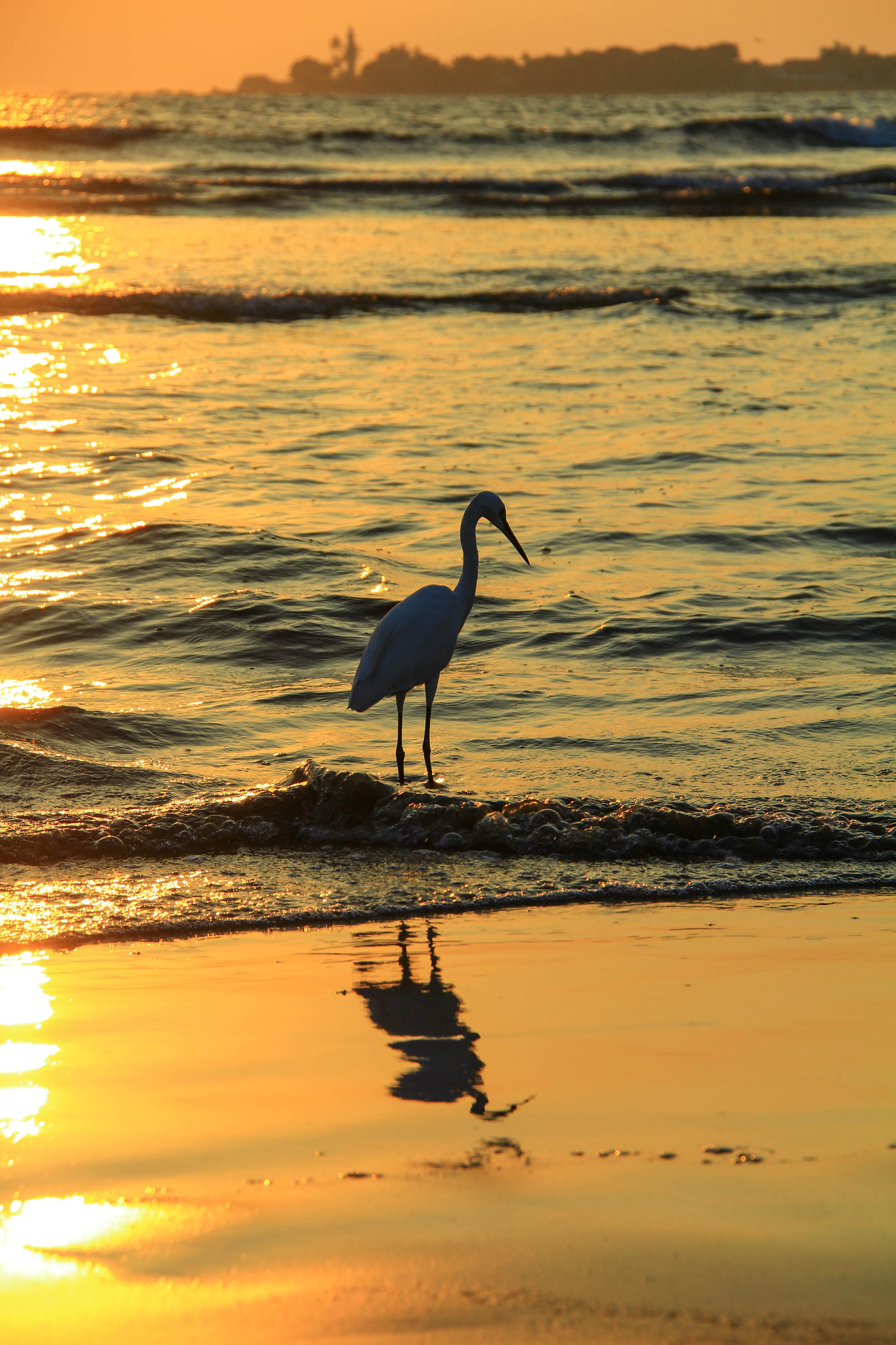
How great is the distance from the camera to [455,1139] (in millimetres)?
2977

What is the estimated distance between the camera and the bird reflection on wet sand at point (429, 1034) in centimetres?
321

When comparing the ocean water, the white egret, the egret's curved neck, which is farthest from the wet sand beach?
the egret's curved neck

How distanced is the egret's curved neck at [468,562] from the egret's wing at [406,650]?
0.24 m

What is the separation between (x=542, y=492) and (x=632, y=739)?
13.8ft

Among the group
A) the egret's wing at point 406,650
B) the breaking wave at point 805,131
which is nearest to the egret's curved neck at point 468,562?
the egret's wing at point 406,650

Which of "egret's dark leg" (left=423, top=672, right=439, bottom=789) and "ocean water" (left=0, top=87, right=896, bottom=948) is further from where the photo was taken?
"egret's dark leg" (left=423, top=672, right=439, bottom=789)

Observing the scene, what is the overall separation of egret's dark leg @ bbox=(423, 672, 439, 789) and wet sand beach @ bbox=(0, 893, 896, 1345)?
1574 mm

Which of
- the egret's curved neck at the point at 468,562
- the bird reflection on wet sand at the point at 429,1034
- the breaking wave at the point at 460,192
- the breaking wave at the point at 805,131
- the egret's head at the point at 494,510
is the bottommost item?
the bird reflection on wet sand at the point at 429,1034

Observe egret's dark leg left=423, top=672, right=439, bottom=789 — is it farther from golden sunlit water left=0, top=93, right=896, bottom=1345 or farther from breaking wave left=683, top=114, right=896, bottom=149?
breaking wave left=683, top=114, right=896, bottom=149

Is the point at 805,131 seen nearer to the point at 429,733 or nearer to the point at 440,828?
the point at 429,733

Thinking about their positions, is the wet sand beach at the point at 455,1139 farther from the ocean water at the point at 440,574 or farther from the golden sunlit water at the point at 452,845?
the ocean water at the point at 440,574

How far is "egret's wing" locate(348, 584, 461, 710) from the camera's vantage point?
6.07 m

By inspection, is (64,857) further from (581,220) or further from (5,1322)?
(581,220)

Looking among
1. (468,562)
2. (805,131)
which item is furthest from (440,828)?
(805,131)
